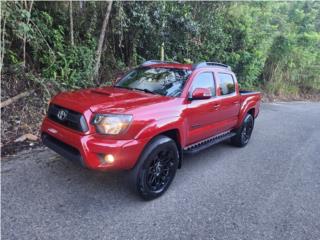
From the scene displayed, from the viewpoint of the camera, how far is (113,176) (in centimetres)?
372

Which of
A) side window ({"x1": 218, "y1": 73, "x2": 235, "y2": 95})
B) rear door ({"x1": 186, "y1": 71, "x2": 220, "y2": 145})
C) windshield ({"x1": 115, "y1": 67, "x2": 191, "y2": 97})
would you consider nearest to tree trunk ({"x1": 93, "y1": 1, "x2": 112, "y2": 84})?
windshield ({"x1": 115, "y1": 67, "x2": 191, "y2": 97})

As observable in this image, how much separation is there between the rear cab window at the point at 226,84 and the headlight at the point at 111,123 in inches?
90.5

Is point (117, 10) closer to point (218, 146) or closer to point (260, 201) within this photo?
point (218, 146)

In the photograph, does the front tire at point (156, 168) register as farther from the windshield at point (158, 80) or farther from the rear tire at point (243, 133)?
the rear tire at point (243, 133)

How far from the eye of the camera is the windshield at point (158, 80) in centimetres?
383

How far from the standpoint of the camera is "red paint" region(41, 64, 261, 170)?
286 centimetres

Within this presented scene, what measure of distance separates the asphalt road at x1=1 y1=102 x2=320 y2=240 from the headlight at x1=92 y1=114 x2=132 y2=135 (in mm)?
901

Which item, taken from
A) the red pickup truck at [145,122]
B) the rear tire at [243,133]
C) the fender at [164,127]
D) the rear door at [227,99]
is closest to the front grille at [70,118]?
the red pickup truck at [145,122]

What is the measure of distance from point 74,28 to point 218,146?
510 cm

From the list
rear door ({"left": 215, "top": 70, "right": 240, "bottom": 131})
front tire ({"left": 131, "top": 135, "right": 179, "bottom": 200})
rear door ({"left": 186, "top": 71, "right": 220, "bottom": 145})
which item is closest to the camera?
front tire ({"left": 131, "top": 135, "right": 179, "bottom": 200})

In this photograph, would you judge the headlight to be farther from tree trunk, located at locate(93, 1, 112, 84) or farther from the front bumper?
tree trunk, located at locate(93, 1, 112, 84)

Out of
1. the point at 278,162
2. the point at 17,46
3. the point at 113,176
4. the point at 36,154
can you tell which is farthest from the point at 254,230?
the point at 17,46

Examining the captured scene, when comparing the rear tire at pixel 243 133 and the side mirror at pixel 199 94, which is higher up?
the side mirror at pixel 199 94

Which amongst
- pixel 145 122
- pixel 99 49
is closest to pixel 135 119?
pixel 145 122
